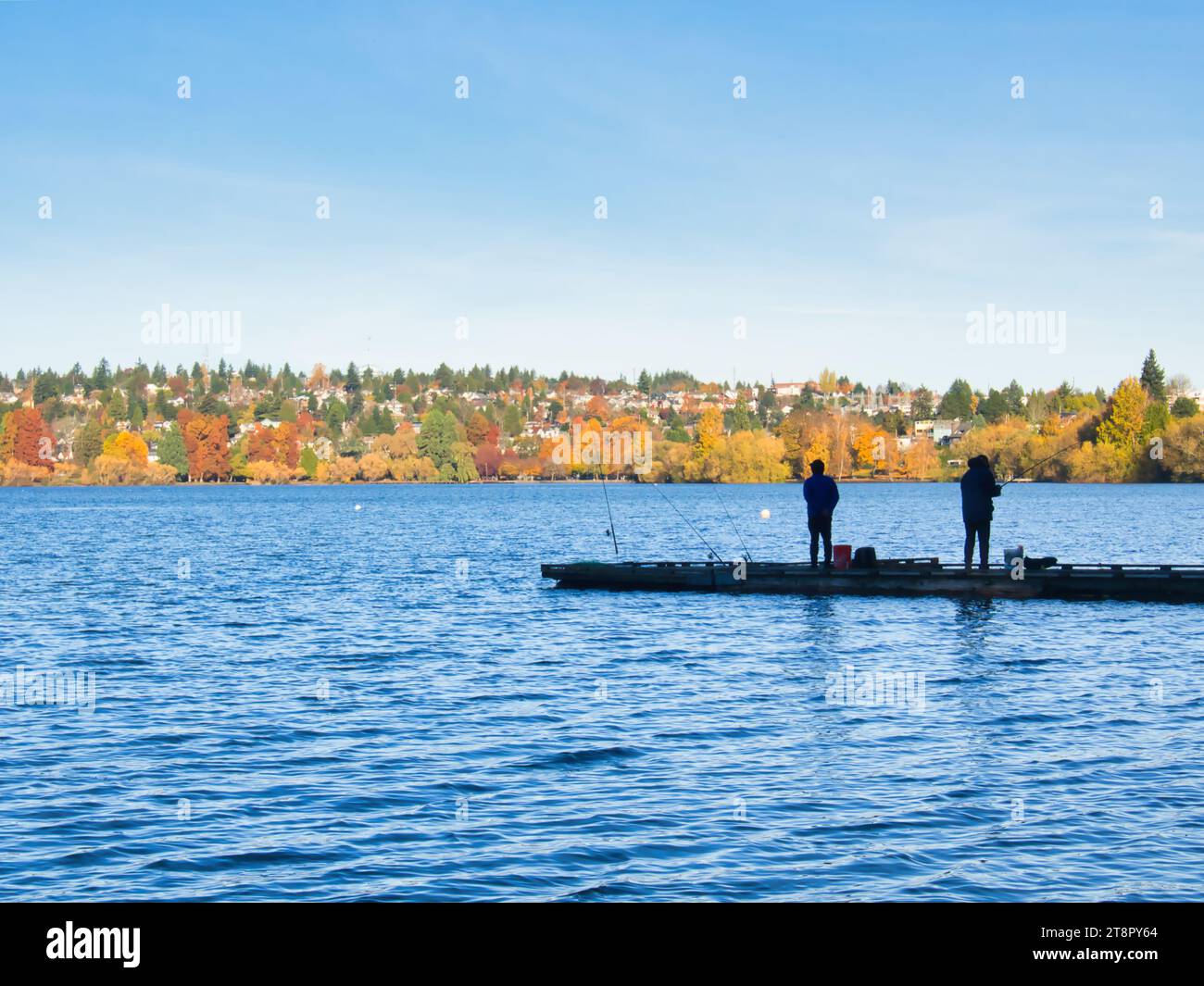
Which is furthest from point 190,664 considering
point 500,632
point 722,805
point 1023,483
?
point 1023,483

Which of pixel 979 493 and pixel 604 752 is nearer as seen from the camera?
pixel 604 752

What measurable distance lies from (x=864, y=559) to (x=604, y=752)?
17.8 metres

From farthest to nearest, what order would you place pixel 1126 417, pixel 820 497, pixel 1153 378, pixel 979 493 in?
pixel 1153 378, pixel 1126 417, pixel 820 497, pixel 979 493

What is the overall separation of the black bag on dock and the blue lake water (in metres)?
0.89

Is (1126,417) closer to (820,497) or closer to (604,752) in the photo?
(820,497)

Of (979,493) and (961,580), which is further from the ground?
(979,493)

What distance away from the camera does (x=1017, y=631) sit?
25.9 meters

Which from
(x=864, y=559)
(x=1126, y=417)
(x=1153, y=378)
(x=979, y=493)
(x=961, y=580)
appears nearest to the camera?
(x=979, y=493)

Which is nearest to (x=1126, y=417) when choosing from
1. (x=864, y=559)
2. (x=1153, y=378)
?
(x=1153, y=378)

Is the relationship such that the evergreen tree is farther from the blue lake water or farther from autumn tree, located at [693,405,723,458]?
the blue lake water

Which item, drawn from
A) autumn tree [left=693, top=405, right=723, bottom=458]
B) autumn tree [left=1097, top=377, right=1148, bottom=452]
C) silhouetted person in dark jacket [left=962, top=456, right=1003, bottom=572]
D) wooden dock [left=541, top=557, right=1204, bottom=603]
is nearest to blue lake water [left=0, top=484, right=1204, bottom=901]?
wooden dock [left=541, top=557, right=1204, bottom=603]

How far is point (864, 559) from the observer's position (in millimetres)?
31609

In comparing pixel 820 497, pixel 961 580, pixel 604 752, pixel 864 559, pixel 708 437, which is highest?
pixel 708 437
